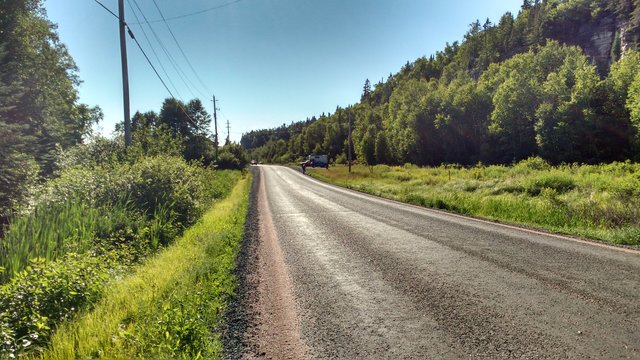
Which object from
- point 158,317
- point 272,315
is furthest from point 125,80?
point 272,315

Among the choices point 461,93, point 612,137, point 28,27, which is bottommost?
point 612,137

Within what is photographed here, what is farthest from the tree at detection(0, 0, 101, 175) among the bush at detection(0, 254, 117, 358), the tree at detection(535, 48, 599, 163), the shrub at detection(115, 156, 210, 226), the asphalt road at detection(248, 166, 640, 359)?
the tree at detection(535, 48, 599, 163)

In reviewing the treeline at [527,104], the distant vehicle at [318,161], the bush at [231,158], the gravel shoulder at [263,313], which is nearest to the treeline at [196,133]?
the bush at [231,158]

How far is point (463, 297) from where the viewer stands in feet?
15.7

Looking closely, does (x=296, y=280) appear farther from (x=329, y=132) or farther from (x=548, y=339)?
(x=329, y=132)

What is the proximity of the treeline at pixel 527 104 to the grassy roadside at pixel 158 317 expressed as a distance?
43.8 m

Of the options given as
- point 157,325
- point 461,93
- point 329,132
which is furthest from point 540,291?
point 329,132

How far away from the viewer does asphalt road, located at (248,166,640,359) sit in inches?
A: 137

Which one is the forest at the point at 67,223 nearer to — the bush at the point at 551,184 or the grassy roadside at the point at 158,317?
the grassy roadside at the point at 158,317

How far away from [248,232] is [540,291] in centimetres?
763

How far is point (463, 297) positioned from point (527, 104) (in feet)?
189

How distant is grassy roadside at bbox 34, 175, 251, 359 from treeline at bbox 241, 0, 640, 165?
43.8 m

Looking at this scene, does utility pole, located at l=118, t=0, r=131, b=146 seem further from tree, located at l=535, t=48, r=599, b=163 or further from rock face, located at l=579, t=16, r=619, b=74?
rock face, located at l=579, t=16, r=619, b=74

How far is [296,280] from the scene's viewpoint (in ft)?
19.4
